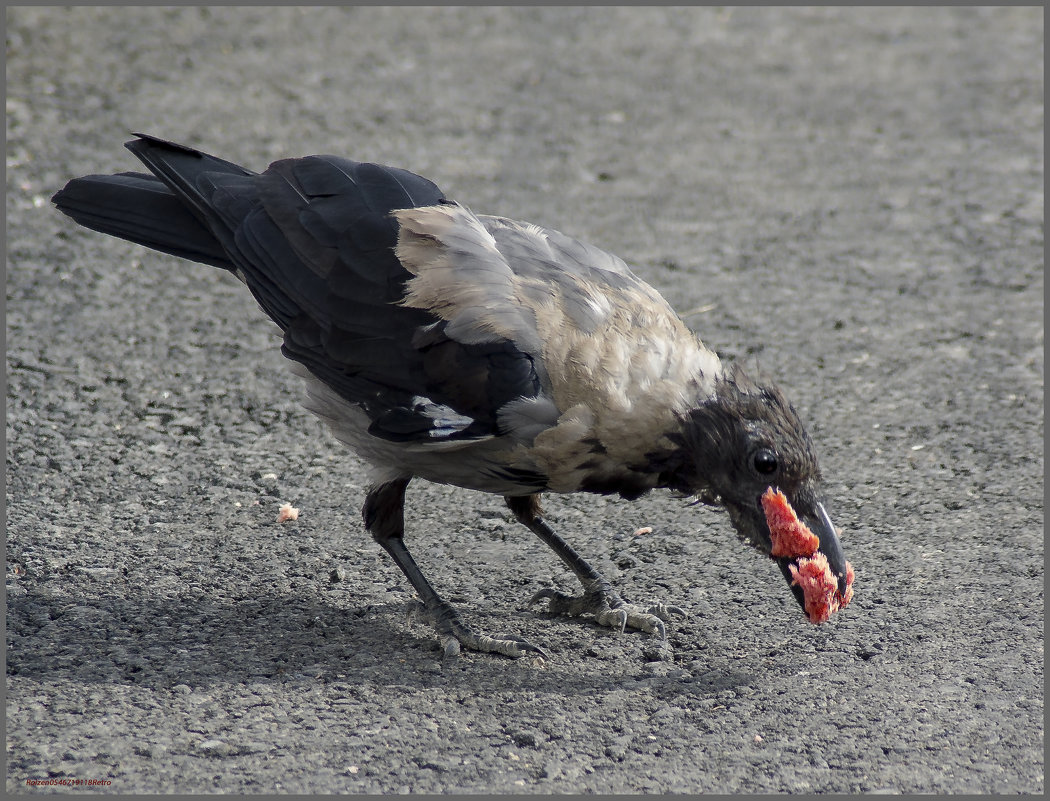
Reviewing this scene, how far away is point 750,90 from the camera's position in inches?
324

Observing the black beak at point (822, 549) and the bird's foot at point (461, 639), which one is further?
the bird's foot at point (461, 639)

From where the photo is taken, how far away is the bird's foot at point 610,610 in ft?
12.8

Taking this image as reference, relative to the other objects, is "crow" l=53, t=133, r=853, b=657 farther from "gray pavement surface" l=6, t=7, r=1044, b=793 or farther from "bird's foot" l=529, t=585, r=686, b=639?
"gray pavement surface" l=6, t=7, r=1044, b=793

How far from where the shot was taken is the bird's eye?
3479 millimetres

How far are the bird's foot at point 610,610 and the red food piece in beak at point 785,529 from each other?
22.2 inches

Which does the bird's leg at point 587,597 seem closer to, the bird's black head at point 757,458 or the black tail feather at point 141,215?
the bird's black head at point 757,458

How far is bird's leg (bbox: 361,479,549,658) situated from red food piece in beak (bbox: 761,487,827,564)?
83cm

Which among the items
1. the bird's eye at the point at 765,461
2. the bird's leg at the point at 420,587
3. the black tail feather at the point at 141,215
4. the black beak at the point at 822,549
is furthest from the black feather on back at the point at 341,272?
the black beak at the point at 822,549

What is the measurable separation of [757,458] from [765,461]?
0.09 feet

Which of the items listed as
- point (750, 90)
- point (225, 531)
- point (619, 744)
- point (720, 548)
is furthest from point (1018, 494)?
point (750, 90)

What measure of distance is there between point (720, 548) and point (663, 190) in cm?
317

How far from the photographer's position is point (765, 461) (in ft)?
11.4

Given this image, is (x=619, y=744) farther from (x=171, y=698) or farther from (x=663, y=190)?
(x=663, y=190)

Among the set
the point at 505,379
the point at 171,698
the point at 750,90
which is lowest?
the point at 171,698
